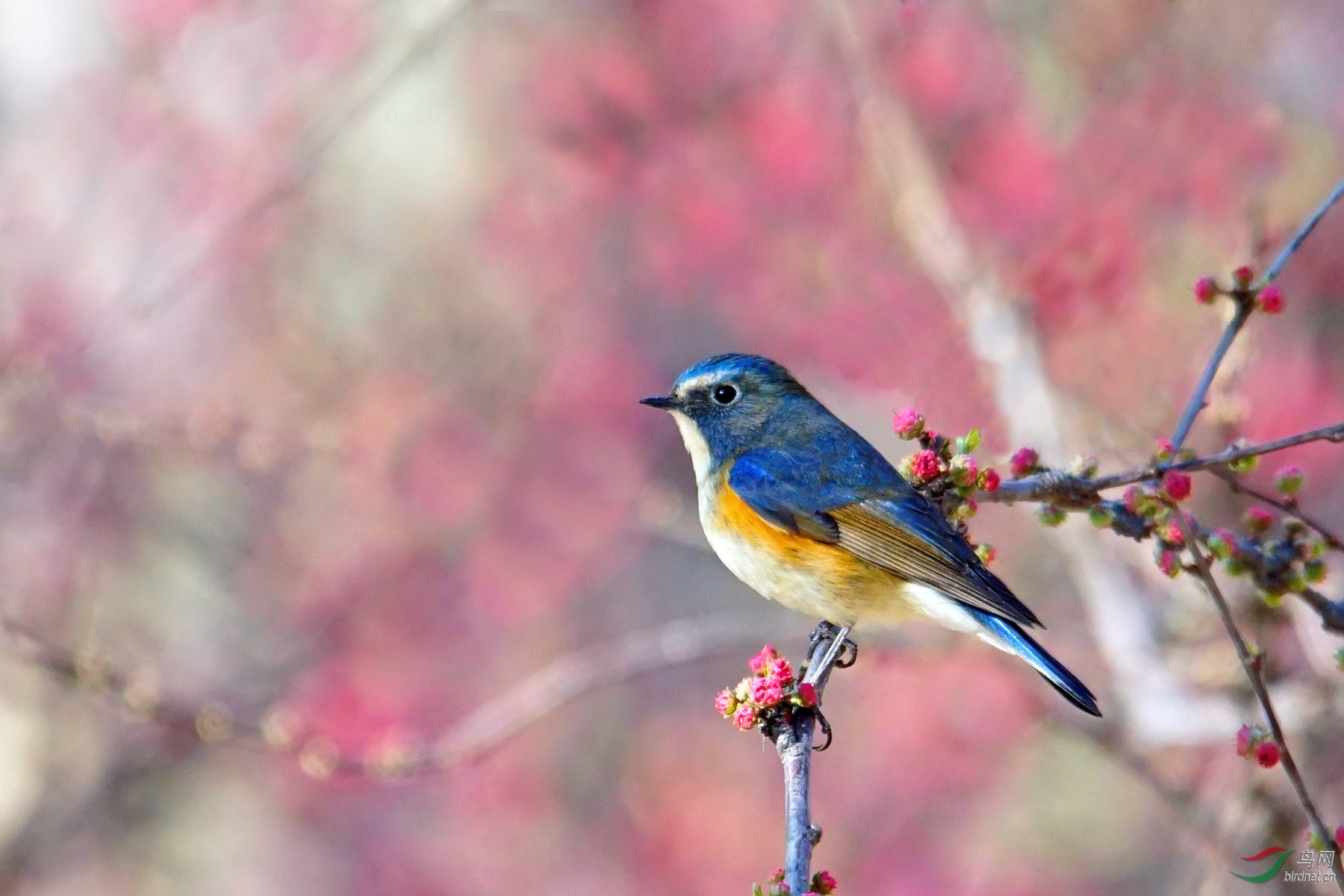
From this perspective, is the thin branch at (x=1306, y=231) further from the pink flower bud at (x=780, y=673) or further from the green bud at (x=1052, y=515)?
the pink flower bud at (x=780, y=673)

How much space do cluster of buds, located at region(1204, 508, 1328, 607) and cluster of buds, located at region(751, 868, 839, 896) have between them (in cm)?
100

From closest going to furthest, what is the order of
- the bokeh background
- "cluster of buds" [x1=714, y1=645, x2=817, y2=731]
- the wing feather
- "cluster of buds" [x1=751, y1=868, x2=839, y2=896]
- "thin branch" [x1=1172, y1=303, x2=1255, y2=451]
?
1. "cluster of buds" [x1=751, y1=868, x2=839, y2=896]
2. "cluster of buds" [x1=714, y1=645, x2=817, y2=731]
3. "thin branch" [x1=1172, y1=303, x2=1255, y2=451]
4. the wing feather
5. the bokeh background

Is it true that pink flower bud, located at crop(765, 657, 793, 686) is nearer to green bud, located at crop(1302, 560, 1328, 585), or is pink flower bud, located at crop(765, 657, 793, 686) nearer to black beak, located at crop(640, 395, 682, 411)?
green bud, located at crop(1302, 560, 1328, 585)

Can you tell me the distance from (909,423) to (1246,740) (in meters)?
0.84

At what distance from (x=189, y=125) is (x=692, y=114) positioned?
8.04 ft

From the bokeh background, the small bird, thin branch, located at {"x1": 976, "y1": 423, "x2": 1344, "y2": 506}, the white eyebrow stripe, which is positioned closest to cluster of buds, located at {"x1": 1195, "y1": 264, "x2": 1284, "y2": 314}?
thin branch, located at {"x1": 976, "y1": 423, "x2": 1344, "y2": 506}

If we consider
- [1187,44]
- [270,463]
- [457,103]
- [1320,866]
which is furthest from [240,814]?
[1187,44]

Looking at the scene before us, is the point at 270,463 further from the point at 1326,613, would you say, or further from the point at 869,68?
the point at 1326,613

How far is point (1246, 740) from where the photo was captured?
7.34 ft

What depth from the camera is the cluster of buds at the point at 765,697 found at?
2293 mm

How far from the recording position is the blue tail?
2596mm

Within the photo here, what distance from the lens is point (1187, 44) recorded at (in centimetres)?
518

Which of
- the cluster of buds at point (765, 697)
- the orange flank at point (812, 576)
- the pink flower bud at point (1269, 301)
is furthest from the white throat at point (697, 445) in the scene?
the pink flower bud at point (1269, 301)

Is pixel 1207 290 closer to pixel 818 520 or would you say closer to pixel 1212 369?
pixel 1212 369
